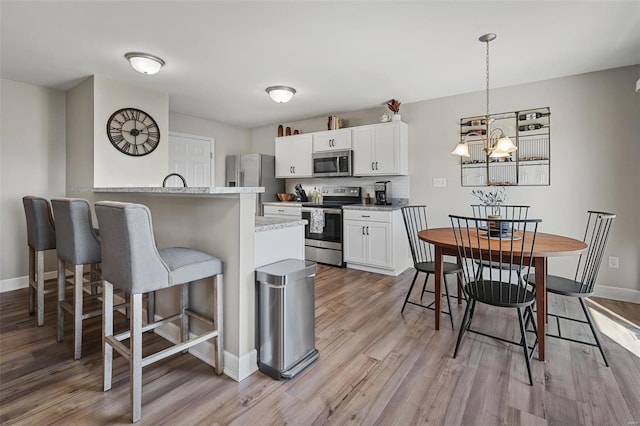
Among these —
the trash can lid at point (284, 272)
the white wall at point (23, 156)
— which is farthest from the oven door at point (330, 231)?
the white wall at point (23, 156)

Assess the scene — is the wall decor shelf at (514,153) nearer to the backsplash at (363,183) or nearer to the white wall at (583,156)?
the white wall at (583,156)

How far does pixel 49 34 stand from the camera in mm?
2484

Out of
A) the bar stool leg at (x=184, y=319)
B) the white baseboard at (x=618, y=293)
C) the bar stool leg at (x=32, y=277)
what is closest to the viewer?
the bar stool leg at (x=184, y=319)

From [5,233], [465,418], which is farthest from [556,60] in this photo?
[5,233]

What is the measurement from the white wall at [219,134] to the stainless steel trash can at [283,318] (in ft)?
13.7

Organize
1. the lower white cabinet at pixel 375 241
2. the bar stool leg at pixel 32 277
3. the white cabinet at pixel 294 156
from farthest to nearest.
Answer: the white cabinet at pixel 294 156 → the lower white cabinet at pixel 375 241 → the bar stool leg at pixel 32 277

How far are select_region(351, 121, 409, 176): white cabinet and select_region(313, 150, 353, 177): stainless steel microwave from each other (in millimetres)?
91

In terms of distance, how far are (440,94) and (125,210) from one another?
386cm

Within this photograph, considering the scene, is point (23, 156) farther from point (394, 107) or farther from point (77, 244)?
point (394, 107)

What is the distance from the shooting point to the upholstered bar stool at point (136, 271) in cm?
150

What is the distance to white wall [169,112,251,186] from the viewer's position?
202 inches

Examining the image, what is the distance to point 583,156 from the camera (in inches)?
130

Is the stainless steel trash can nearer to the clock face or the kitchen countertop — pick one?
the kitchen countertop

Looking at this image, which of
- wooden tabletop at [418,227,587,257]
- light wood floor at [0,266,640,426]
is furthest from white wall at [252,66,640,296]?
wooden tabletop at [418,227,587,257]
